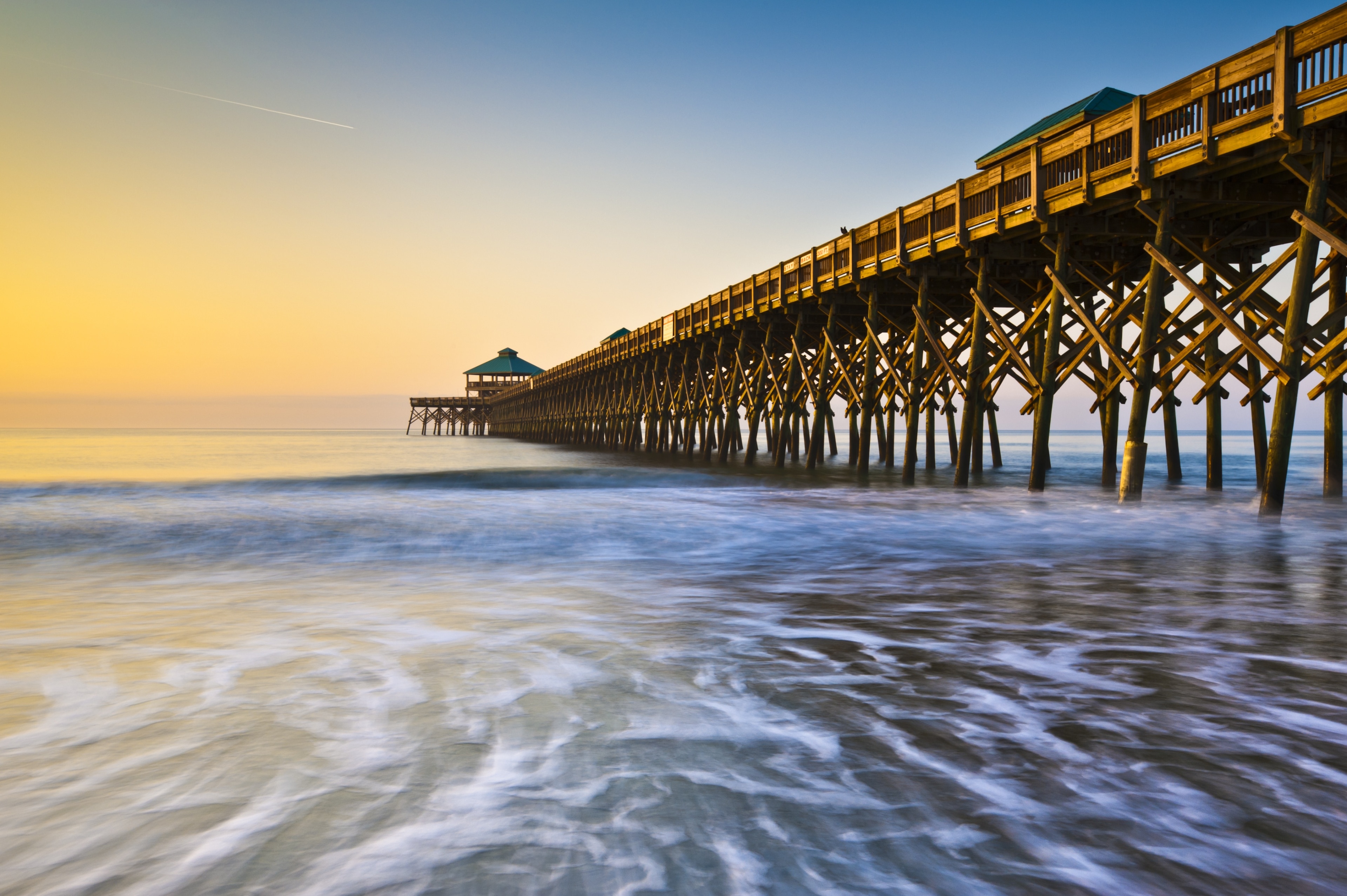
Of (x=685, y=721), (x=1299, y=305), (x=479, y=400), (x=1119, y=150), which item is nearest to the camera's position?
(x=685, y=721)

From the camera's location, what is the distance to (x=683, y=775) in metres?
3.34

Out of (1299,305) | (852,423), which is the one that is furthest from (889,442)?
(1299,305)

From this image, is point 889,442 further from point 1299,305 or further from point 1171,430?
point 1299,305

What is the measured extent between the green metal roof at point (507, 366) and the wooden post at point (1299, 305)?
312 ft

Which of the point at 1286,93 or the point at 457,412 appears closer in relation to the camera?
the point at 1286,93

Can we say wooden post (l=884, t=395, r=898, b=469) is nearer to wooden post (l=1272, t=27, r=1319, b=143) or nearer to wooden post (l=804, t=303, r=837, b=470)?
wooden post (l=804, t=303, r=837, b=470)

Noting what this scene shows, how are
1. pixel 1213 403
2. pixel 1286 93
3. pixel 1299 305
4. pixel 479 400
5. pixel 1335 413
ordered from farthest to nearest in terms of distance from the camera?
pixel 479 400, pixel 1213 403, pixel 1335 413, pixel 1299 305, pixel 1286 93

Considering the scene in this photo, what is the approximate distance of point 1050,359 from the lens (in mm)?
13844

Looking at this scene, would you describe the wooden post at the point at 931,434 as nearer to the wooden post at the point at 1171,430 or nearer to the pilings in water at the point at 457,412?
the wooden post at the point at 1171,430

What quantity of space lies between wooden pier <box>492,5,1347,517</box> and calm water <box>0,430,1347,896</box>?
3515mm

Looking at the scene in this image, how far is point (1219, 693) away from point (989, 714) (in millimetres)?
1309

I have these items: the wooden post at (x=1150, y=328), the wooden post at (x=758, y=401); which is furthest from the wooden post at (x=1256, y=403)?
the wooden post at (x=758, y=401)

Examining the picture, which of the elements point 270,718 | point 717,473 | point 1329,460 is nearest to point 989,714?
point 270,718

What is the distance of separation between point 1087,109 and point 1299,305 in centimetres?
1103
